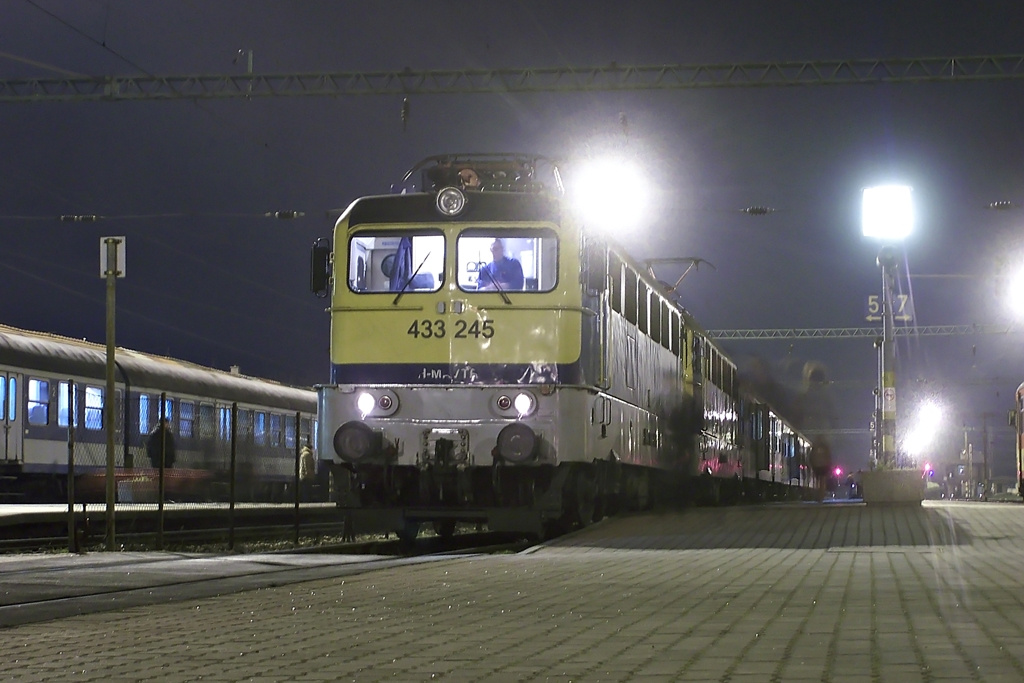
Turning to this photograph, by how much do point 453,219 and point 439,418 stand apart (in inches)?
94.8

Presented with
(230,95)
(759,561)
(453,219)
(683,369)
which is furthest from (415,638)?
(230,95)

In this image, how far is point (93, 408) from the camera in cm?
2920

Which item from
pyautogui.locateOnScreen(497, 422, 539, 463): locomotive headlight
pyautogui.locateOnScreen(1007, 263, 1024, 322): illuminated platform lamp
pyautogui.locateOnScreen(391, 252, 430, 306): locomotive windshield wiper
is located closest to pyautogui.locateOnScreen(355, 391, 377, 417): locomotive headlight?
pyautogui.locateOnScreen(391, 252, 430, 306): locomotive windshield wiper

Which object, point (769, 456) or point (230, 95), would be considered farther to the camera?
point (769, 456)

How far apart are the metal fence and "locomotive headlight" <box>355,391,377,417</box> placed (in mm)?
4722

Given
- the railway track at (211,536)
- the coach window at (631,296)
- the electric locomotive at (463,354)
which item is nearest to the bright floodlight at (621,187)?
the coach window at (631,296)

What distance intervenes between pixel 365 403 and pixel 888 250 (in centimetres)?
1445

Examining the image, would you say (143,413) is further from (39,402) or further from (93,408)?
(39,402)

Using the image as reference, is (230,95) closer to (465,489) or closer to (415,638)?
(465,489)

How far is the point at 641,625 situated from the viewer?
27.3 feet

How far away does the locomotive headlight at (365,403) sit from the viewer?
17.0 m

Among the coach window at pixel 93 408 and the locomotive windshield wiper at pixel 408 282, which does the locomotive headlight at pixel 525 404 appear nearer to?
the locomotive windshield wiper at pixel 408 282

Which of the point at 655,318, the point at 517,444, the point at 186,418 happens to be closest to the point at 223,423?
the point at 186,418

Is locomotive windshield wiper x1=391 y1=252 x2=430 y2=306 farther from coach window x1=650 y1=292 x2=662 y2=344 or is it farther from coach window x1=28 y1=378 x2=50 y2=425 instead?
coach window x1=28 y1=378 x2=50 y2=425
